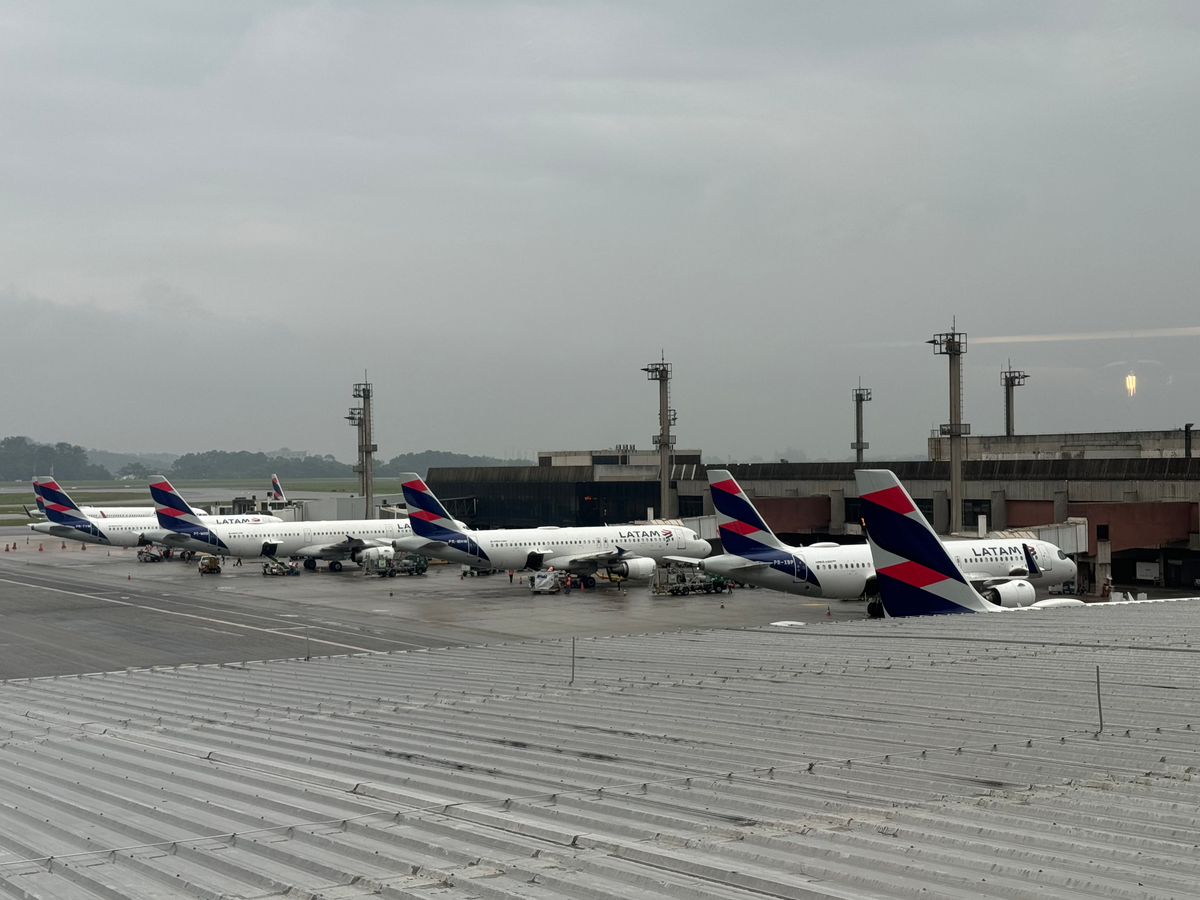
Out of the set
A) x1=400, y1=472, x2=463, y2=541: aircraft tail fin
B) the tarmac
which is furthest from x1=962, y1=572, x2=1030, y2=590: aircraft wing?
x1=400, y1=472, x2=463, y2=541: aircraft tail fin

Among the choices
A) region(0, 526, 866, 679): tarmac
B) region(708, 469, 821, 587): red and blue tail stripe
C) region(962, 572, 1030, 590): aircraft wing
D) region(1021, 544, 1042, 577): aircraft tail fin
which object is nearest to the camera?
region(0, 526, 866, 679): tarmac

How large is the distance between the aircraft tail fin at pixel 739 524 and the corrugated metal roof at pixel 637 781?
28.8 m

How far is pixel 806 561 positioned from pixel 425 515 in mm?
28816

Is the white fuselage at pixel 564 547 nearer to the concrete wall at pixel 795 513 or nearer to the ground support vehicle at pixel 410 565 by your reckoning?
the ground support vehicle at pixel 410 565

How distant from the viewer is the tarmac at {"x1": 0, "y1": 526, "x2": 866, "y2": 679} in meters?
42.8

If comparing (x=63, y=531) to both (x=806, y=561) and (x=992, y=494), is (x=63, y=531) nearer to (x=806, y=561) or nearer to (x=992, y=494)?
(x=806, y=561)

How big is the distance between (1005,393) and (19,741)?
116m

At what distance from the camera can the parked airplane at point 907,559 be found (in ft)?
91.1

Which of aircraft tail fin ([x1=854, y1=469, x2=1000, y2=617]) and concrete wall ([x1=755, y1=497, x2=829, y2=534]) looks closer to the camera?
aircraft tail fin ([x1=854, y1=469, x2=1000, y2=617])

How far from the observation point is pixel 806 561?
48344 millimetres

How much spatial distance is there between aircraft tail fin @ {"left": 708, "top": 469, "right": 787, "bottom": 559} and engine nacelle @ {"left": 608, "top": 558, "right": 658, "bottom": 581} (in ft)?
53.4

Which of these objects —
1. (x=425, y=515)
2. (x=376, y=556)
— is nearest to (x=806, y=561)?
(x=425, y=515)

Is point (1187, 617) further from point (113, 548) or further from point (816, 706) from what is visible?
point (113, 548)

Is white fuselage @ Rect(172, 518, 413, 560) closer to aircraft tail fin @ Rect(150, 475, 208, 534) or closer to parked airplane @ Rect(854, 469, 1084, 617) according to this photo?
aircraft tail fin @ Rect(150, 475, 208, 534)
